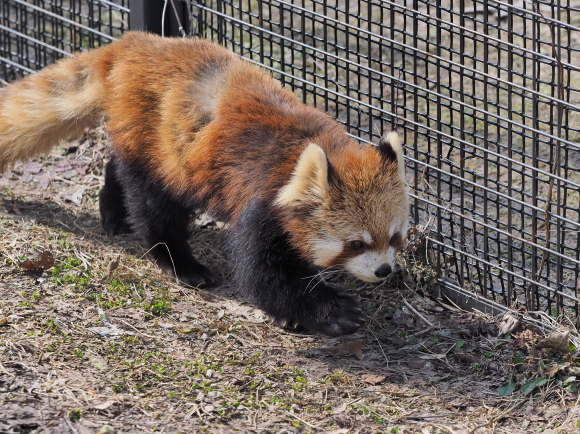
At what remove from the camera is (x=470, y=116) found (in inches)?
195

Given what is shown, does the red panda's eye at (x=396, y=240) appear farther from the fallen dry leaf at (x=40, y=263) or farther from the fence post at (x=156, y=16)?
the fence post at (x=156, y=16)

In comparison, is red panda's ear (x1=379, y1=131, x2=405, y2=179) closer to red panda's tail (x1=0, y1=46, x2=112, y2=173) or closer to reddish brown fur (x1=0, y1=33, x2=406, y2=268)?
reddish brown fur (x1=0, y1=33, x2=406, y2=268)

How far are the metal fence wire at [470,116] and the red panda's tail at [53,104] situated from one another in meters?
0.93

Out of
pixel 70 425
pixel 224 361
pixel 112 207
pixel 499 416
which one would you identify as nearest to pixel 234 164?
pixel 224 361

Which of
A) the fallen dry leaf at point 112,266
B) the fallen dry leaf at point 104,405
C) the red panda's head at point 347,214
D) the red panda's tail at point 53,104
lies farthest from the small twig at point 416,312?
the red panda's tail at point 53,104

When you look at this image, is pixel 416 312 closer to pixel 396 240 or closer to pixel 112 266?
pixel 396 240

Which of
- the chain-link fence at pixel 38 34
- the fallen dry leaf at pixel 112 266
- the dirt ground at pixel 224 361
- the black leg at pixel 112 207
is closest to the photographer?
the dirt ground at pixel 224 361

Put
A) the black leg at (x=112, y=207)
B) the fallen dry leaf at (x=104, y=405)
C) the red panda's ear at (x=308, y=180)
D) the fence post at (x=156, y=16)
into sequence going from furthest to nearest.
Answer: the fence post at (x=156, y=16)
the black leg at (x=112, y=207)
the red panda's ear at (x=308, y=180)
the fallen dry leaf at (x=104, y=405)

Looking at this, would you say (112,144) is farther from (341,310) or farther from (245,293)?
(341,310)

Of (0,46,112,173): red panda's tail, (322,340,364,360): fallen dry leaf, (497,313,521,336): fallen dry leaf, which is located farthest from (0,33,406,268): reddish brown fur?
(497,313,521,336): fallen dry leaf

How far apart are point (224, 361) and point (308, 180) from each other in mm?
1029

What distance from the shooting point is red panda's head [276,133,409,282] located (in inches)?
166

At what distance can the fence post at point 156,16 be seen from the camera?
591 cm

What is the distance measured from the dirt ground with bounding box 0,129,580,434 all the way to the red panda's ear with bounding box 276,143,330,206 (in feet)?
2.80
